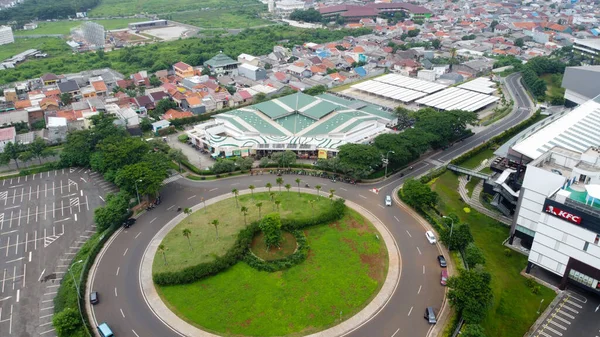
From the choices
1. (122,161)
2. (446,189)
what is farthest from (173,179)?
(446,189)

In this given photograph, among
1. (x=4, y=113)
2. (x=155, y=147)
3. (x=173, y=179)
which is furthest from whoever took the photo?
(x=4, y=113)

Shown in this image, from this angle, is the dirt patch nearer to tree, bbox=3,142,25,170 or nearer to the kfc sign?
the kfc sign

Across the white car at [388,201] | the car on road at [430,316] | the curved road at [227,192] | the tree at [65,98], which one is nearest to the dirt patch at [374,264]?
the curved road at [227,192]

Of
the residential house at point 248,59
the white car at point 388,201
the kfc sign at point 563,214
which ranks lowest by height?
the white car at point 388,201

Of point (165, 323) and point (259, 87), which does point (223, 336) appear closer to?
point (165, 323)

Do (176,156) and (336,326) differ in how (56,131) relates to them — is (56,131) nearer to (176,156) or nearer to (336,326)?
(176,156)

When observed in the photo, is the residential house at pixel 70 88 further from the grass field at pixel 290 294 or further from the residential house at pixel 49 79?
the grass field at pixel 290 294

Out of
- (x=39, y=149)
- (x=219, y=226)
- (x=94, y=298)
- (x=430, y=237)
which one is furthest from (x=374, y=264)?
(x=39, y=149)
